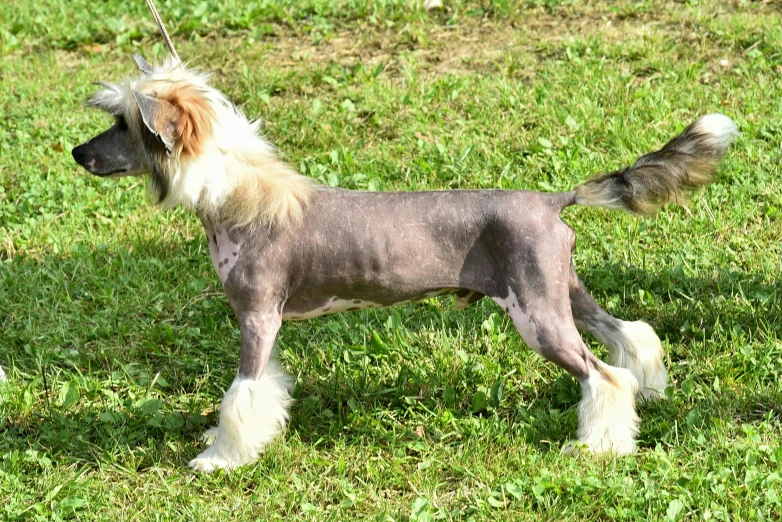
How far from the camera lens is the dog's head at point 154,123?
3.52m

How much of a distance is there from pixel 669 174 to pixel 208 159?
1766mm

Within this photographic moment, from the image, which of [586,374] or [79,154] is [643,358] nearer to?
[586,374]

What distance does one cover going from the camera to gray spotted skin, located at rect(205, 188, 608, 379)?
3.64 meters

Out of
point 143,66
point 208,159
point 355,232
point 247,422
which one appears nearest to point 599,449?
point 355,232

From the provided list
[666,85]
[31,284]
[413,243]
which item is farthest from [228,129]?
[666,85]

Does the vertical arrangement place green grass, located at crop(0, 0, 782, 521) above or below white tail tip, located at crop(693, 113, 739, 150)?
below

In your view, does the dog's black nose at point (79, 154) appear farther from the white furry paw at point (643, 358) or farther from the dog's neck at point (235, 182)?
the white furry paw at point (643, 358)

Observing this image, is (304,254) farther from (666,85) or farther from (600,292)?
(666,85)

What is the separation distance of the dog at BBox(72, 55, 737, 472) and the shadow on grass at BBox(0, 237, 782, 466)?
1.38 ft

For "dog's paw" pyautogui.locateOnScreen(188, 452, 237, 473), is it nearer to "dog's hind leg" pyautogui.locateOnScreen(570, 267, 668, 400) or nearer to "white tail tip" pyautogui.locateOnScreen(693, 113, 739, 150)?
"dog's hind leg" pyautogui.locateOnScreen(570, 267, 668, 400)

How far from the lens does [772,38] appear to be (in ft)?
21.9

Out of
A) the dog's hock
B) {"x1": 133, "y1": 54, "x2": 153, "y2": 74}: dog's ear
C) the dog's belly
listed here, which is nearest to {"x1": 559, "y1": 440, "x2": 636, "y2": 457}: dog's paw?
the dog's belly

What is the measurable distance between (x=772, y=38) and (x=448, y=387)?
398 centimetres

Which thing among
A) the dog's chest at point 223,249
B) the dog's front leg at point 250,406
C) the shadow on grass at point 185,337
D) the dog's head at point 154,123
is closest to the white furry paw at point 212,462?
the dog's front leg at point 250,406
